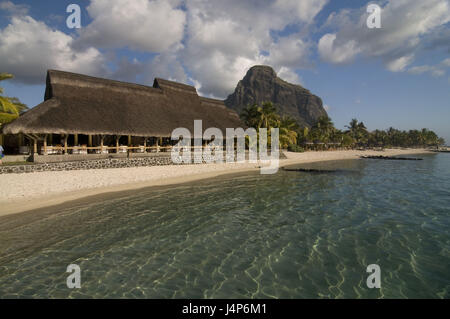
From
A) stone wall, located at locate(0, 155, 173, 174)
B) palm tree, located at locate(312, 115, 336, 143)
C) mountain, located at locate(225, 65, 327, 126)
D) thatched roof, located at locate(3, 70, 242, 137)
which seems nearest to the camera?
stone wall, located at locate(0, 155, 173, 174)

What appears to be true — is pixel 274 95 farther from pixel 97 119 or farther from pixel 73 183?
pixel 73 183

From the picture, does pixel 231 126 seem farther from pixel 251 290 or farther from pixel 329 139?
pixel 329 139

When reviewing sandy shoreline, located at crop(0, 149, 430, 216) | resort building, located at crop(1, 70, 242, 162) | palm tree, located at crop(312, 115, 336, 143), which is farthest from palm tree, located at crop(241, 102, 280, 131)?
palm tree, located at crop(312, 115, 336, 143)

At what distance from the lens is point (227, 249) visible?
5.80 meters

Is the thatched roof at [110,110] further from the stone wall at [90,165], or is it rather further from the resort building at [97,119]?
the stone wall at [90,165]

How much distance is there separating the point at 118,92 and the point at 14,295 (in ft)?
63.1

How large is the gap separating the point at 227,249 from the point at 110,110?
53.9 feet

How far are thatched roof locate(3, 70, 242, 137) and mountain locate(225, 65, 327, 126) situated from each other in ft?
404

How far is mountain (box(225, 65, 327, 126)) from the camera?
485 feet

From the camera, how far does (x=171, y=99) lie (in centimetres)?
2414

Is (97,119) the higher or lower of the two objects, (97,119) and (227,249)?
the higher

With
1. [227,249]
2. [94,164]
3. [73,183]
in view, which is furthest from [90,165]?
[227,249]

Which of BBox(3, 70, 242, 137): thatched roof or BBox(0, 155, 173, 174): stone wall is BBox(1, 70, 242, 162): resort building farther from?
BBox(0, 155, 173, 174): stone wall

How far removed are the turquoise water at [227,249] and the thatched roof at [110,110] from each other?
314 inches
